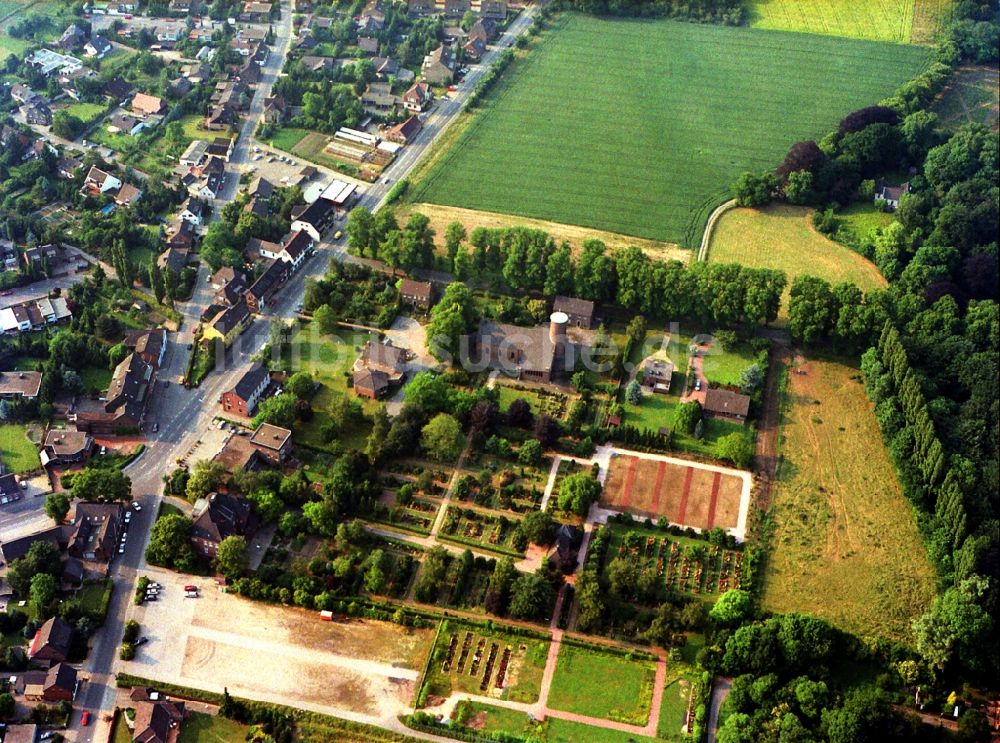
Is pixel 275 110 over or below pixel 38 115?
over

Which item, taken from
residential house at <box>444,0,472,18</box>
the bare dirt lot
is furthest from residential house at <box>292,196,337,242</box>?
residential house at <box>444,0,472,18</box>

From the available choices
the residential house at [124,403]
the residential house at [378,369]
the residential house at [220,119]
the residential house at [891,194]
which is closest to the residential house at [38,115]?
the residential house at [220,119]

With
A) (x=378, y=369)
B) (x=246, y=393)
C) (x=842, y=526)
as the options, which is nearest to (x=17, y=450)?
(x=246, y=393)

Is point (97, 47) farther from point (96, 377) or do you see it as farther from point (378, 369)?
point (378, 369)

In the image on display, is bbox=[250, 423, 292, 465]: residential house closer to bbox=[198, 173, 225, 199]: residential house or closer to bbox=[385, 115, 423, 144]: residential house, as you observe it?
bbox=[198, 173, 225, 199]: residential house

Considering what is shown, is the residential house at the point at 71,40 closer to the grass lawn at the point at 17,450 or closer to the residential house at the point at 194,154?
the residential house at the point at 194,154

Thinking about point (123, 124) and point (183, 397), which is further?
point (123, 124)

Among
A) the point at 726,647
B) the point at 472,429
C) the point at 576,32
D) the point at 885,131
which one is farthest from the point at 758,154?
the point at 726,647
